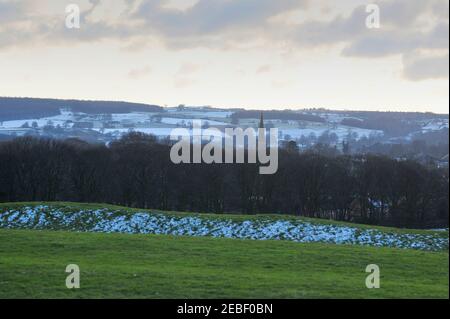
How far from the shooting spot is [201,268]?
16453 millimetres

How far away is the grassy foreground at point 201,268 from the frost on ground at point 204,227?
5.81 metres

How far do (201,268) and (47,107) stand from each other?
156 meters

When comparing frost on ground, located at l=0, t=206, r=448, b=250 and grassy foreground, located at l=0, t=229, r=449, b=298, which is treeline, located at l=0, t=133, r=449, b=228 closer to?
frost on ground, located at l=0, t=206, r=448, b=250

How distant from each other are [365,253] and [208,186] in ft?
161

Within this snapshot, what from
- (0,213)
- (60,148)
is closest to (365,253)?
(0,213)

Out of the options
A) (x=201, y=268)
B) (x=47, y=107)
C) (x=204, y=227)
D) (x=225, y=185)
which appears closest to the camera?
(x=201, y=268)

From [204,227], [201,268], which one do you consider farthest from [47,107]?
[201,268]

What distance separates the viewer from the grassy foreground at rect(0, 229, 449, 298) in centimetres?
1305

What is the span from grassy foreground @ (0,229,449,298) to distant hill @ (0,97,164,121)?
102 m

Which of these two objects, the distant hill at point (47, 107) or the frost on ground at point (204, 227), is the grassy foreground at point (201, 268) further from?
the distant hill at point (47, 107)

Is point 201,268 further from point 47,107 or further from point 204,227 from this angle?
point 47,107

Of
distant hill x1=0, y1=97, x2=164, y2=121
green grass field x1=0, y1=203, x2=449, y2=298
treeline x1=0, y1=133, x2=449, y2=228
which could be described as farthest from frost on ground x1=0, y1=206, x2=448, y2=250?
distant hill x1=0, y1=97, x2=164, y2=121


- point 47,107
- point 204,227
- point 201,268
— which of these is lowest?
point 204,227
